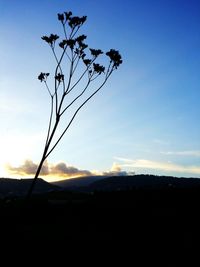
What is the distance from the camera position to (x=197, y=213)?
2797 cm

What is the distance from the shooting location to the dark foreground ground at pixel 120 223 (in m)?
20.7

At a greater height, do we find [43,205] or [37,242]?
[43,205]

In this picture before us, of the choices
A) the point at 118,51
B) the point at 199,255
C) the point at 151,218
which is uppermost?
the point at 118,51

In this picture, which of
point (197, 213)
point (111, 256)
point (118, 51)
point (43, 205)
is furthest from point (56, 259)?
point (43, 205)

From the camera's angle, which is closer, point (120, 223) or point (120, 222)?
point (120, 223)

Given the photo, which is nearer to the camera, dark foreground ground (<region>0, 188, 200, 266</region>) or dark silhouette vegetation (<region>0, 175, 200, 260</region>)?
dark foreground ground (<region>0, 188, 200, 266</region>)

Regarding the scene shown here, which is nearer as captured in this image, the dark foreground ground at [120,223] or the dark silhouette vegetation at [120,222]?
the dark foreground ground at [120,223]

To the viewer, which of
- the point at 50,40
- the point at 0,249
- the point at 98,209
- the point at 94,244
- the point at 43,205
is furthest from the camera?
the point at 43,205

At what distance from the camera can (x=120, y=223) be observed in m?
26.5

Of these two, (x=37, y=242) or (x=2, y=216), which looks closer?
(x=37, y=242)

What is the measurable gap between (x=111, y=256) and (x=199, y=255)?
4.02m

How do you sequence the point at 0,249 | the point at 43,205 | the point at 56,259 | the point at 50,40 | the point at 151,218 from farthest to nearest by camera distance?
the point at 43,205, the point at 151,218, the point at 50,40, the point at 0,249, the point at 56,259

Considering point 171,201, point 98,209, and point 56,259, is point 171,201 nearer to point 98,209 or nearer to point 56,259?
point 98,209

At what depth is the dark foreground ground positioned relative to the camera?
20656mm
